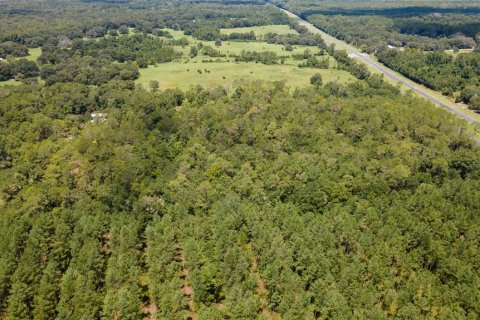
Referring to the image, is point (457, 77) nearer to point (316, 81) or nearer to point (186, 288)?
point (316, 81)

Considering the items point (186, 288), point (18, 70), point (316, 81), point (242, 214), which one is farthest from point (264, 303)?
point (18, 70)

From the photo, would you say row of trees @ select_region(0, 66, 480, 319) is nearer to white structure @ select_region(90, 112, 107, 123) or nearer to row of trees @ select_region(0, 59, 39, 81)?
white structure @ select_region(90, 112, 107, 123)

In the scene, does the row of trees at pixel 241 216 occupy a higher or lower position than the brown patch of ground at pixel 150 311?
higher

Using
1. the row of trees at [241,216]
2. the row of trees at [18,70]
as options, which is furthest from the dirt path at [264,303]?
the row of trees at [18,70]

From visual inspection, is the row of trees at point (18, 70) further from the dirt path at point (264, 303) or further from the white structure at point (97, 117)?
the dirt path at point (264, 303)

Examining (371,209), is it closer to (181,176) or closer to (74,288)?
(181,176)

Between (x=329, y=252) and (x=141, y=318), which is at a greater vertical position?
(x=329, y=252)

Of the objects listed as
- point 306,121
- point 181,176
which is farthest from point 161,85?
point 181,176

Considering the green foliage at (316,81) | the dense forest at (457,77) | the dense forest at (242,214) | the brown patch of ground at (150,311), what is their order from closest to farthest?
1. the dense forest at (242,214)
2. the brown patch of ground at (150,311)
3. the dense forest at (457,77)
4. the green foliage at (316,81)
